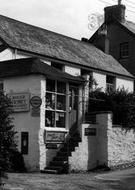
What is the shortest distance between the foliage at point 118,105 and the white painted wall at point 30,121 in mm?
4711

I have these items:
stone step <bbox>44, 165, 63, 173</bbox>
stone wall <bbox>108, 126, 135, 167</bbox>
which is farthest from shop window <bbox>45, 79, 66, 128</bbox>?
stone wall <bbox>108, 126, 135, 167</bbox>

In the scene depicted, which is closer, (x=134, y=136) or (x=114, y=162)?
(x=114, y=162)

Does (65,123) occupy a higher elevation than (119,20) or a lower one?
lower

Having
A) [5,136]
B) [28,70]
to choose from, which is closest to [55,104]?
[28,70]

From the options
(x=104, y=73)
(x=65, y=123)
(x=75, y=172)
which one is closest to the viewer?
(x=75, y=172)

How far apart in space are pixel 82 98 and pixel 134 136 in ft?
11.1

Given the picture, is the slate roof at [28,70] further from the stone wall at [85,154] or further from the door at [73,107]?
the stone wall at [85,154]

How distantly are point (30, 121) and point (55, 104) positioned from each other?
1.65 metres

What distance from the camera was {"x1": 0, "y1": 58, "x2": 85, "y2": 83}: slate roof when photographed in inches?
756

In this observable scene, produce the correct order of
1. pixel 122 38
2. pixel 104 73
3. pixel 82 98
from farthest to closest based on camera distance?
pixel 122 38 → pixel 104 73 → pixel 82 98

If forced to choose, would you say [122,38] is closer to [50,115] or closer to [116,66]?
[116,66]

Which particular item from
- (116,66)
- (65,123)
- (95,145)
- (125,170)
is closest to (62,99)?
(65,123)

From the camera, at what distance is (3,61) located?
2169 centimetres

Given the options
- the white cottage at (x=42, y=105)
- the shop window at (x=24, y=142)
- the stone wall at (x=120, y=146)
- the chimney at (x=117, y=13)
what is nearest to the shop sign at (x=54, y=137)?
the white cottage at (x=42, y=105)
